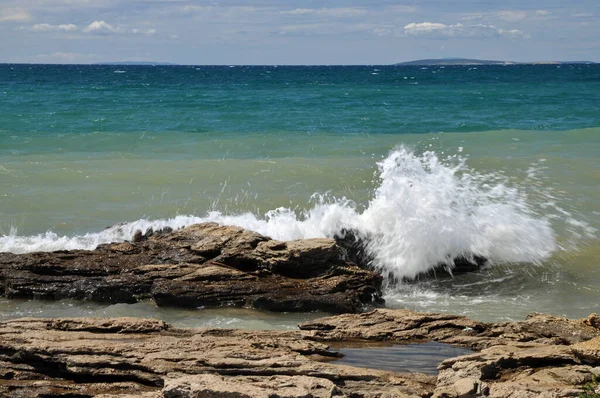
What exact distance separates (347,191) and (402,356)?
8.85 metres

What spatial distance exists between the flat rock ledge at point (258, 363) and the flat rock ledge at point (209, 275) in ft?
4.94

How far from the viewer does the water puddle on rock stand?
634 centimetres

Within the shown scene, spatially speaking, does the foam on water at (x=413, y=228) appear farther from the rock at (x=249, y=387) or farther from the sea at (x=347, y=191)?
the rock at (x=249, y=387)

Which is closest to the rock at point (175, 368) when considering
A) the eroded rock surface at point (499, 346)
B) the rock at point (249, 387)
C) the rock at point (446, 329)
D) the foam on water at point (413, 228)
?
the rock at point (249, 387)

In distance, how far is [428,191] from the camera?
11328 mm

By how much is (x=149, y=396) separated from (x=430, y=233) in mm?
5723

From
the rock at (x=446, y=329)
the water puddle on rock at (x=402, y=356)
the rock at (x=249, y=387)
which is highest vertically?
the rock at (x=249, y=387)

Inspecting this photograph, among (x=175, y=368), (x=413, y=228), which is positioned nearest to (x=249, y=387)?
(x=175, y=368)

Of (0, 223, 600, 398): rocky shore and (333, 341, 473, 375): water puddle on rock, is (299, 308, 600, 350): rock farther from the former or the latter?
(333, 341, 473, 375): water puddle on rock

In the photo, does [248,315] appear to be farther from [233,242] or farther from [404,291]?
[404,291]

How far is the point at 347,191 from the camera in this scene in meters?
15.4

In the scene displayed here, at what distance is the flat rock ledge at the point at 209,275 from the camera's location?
8562mm

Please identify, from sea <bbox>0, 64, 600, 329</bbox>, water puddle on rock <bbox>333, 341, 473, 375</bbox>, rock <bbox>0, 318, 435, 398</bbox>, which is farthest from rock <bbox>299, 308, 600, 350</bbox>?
sea <bbox>0, 64, 600, 329</bbox>

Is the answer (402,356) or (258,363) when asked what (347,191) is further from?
(258,363)
